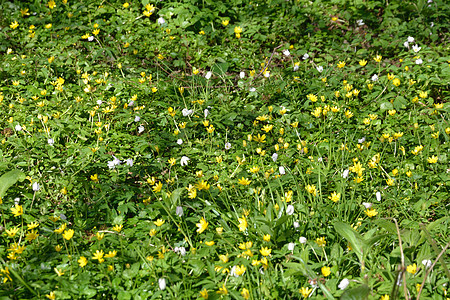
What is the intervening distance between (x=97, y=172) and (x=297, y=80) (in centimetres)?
170

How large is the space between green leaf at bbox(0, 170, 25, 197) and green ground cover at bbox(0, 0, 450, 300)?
0.5 inches

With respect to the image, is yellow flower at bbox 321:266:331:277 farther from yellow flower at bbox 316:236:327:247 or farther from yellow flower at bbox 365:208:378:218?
yellow flower at bbox 365:208:378:218

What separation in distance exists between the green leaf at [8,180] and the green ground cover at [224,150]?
0.01 metres

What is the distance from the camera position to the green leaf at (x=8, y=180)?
2.44 m

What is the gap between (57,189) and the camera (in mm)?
2639

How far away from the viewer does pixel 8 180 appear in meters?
2.47

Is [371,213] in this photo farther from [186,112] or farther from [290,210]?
[186,112]

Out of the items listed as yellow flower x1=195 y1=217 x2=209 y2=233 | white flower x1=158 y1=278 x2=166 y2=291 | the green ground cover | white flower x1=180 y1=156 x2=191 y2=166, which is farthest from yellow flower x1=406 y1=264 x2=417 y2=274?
white flower x1=180 y1=156 x2=191 y2=166

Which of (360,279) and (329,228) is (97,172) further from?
(360,279)

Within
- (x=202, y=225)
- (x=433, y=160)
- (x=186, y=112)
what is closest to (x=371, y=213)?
(x=433, y=160)

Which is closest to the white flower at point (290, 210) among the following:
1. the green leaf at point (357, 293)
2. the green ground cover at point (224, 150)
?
the green ground cover at point (224, 150)

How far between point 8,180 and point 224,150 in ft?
4.29

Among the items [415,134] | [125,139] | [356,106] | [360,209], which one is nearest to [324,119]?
[356,106]

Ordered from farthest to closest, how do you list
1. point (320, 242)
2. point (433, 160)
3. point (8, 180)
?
point (433, 160), point (8, 180), point (320, 242)
